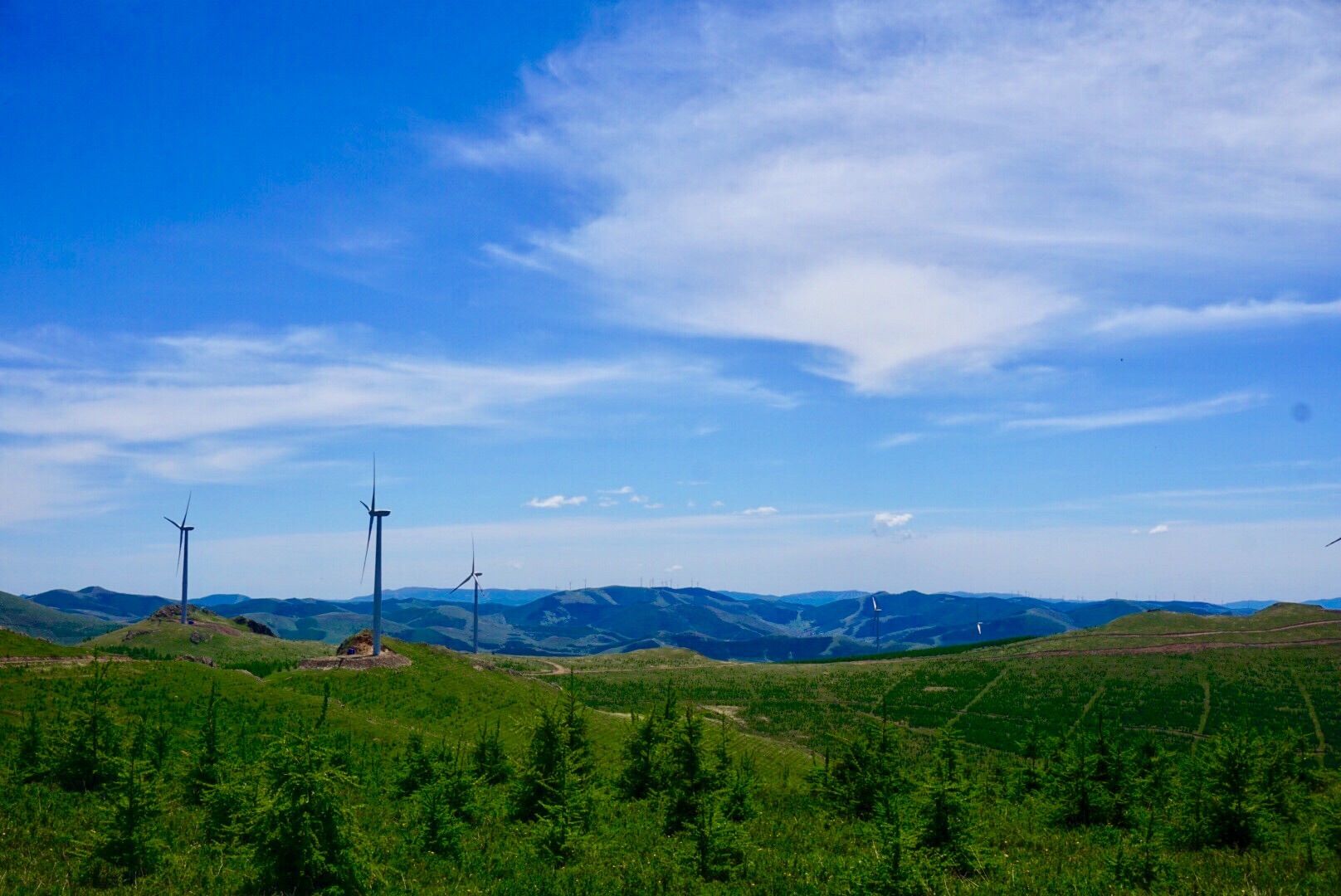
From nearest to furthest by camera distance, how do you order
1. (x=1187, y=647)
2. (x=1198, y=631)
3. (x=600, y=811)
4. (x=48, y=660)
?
(x=600, y=811), (x=48, y=660), (x=1187, y=647), (x=1198, y=631)

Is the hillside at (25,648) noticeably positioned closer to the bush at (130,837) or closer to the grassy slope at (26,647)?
the grassy slope at (26,647)

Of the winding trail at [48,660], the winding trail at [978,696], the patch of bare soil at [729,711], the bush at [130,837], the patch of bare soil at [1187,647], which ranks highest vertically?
the bush at [130,837]

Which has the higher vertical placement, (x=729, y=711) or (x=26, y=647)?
(x=26, y=647)

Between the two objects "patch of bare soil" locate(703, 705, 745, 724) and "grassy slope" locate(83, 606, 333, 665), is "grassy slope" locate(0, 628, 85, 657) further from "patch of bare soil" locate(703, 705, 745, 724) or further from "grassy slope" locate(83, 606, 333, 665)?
"patch of bare soil" locate(703, 705, 745, 724)

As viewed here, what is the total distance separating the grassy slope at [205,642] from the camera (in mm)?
96875

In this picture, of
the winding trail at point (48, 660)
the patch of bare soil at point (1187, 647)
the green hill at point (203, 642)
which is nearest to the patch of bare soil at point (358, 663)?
the winding trail at point (48, 660)

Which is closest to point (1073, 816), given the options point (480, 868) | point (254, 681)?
point (480, 868)

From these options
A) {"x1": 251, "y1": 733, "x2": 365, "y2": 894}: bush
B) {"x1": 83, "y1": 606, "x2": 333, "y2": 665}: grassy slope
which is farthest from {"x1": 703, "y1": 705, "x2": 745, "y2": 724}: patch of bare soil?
{"x1": 251, "y1": 733, "x2": 365, "y2": 894}: bush

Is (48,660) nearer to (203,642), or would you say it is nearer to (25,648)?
(25,648)

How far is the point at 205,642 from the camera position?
102 m

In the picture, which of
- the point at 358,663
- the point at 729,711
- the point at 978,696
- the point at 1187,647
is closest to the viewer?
the point at 358,663

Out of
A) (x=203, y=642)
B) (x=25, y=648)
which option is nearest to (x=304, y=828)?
(x=25, y=648)

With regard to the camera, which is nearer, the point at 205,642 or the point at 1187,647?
the point at 205,642

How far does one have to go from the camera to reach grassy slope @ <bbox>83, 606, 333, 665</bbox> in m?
96.9
